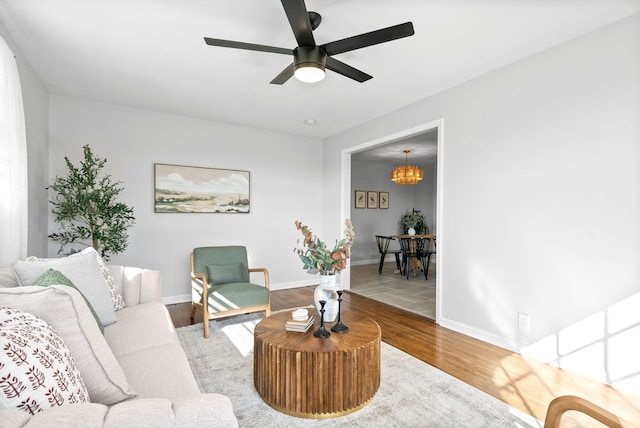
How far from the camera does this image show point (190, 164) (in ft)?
14.7

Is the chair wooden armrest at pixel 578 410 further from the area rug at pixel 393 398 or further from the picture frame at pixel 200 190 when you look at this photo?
the picture frame at pixel 200 190

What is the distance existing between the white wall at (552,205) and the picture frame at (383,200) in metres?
4.81

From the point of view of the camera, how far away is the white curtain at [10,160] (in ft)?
6.82

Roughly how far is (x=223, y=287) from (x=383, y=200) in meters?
5.88

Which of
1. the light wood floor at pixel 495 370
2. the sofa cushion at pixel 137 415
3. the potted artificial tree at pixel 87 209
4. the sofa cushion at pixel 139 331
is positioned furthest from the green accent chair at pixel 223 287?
the sofa cushion at pixel 137 415

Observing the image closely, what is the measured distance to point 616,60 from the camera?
229cm

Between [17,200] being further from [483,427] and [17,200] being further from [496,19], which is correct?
[496,19]

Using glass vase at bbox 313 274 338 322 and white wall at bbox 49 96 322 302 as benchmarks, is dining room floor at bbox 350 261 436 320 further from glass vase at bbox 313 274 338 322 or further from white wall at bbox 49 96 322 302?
glass vase at bbox 313 274 338 322

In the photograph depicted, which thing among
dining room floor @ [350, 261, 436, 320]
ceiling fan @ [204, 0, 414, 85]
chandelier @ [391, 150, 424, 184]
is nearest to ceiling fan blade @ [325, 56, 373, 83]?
ceiling fan @ [204, 0, 414, 85]

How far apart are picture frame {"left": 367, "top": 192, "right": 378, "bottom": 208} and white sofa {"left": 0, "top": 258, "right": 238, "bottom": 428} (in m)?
6.48

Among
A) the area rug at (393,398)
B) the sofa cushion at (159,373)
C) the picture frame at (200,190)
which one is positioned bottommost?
the area rug at (393,398)

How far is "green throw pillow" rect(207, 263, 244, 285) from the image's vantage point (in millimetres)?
3578

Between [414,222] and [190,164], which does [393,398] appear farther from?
[414,222]

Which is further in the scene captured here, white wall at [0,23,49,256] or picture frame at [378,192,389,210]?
picture frame at [378,192,389,210]
